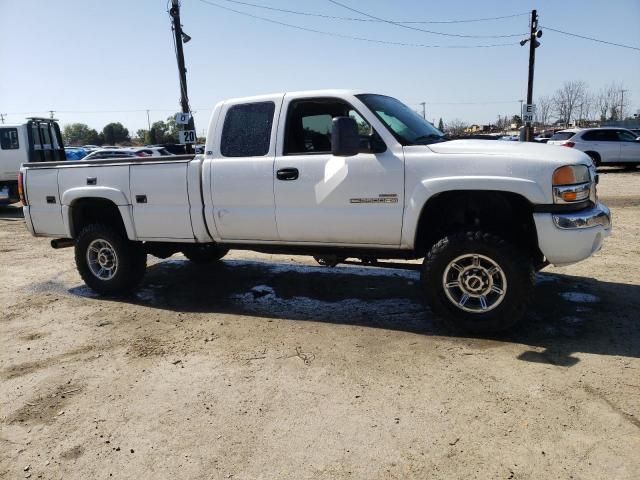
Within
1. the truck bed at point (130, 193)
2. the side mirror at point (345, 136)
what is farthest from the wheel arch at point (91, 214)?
the side mirror at point (345, 136)

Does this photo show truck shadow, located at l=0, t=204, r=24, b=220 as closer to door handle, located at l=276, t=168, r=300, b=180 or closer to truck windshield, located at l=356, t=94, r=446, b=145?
door handle, located at l=276, t=168, r=300, b=180

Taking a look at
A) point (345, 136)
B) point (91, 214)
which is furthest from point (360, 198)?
point (91, 214)

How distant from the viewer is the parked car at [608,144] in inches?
717

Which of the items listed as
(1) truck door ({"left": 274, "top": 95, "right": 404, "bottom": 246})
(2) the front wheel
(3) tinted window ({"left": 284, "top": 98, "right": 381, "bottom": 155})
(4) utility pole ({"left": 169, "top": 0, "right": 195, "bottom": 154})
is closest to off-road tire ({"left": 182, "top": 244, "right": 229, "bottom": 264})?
(1) truck door ({"left": 274, "top": 95, "right": 404, "bottom": 246})

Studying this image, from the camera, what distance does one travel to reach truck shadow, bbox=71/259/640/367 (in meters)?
3.97

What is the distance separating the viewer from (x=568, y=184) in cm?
375

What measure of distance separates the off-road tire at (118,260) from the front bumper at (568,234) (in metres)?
4.18

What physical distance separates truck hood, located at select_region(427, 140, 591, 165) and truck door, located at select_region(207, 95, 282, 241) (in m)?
1.54

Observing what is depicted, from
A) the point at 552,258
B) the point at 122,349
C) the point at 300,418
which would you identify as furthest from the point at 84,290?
the point at 552,258

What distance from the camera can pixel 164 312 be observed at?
515cm

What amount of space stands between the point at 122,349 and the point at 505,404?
2990 mm

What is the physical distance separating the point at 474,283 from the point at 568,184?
40.1 inches

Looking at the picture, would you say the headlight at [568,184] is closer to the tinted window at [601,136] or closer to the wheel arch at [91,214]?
the wheel arch at [91,214]

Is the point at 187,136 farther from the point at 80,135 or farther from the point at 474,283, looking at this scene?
the point at 80,135
